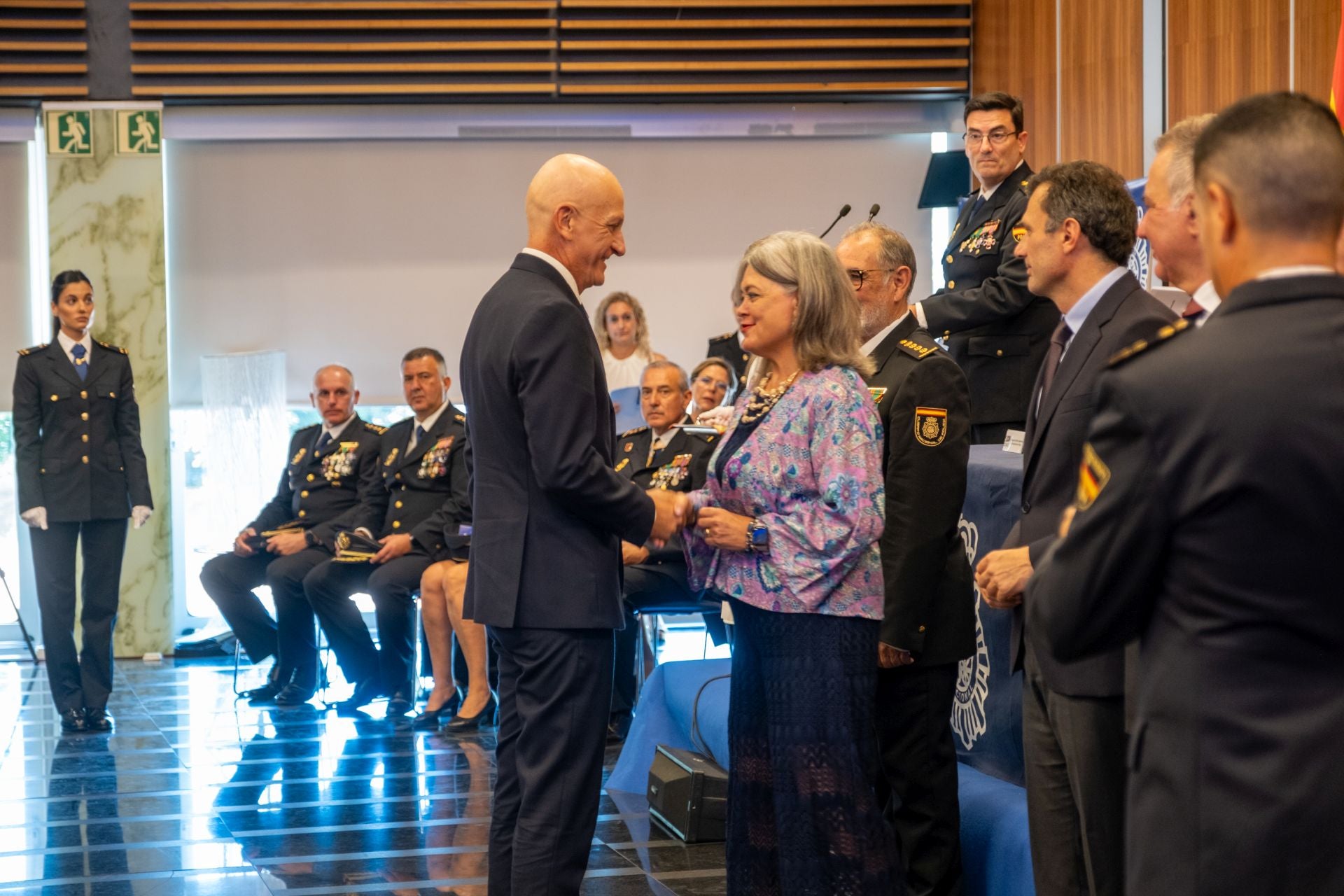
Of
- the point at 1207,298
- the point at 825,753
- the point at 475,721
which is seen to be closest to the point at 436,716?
the point at 475,721

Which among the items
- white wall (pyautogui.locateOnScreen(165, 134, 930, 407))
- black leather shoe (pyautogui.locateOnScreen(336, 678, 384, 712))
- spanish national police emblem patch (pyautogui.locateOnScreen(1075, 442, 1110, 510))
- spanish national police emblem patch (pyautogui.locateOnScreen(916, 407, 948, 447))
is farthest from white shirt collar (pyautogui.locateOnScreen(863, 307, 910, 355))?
white wall (pyautogui.locateOnScreen(165, 134, 930, 407))

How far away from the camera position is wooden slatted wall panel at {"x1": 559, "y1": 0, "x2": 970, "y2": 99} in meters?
6.79

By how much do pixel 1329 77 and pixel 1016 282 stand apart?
5.35 feet

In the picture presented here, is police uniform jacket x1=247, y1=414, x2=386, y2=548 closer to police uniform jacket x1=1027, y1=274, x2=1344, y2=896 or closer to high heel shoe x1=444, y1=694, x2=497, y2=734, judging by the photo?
high heel shoe x1=444, y1=694, x2=497, y2=734

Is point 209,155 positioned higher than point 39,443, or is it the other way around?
point 209,155

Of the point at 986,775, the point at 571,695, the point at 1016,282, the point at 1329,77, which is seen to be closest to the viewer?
the point at 571,695

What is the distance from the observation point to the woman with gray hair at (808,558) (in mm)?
2281

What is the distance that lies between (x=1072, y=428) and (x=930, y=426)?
0.60 metres

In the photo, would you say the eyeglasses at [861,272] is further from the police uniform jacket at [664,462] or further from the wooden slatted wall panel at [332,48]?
the wooden slatted wall panel at [332,48]

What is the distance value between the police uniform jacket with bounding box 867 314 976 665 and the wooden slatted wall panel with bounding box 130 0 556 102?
4.59m

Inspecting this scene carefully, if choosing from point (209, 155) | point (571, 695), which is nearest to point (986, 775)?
point (571, 695)

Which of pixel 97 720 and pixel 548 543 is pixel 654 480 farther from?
pixel 548 543

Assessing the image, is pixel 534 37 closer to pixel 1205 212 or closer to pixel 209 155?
pixel 209 155

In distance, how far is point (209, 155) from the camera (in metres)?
6.92
